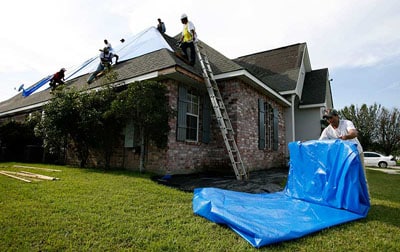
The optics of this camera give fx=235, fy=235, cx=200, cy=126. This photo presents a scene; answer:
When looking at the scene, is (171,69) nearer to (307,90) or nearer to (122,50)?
(122,50)

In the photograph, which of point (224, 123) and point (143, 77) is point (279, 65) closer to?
point (224, 123)

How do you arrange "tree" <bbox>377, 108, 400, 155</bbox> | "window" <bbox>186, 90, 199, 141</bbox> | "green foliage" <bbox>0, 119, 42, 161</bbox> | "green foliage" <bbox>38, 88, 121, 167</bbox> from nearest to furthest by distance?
"green foliage" <bbox>38, 88, 121, 167</bbox> → "window" <bbox>186, 90, 199, 141</bbox> → "green foliage" <bbox>0, 119, 42, 161</bbox> → "tree" <bbox>377, 108, 400, 155</bbox>

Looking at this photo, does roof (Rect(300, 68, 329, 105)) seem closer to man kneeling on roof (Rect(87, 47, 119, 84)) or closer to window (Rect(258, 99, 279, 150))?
window (Rect(258, 99, 279, 150))

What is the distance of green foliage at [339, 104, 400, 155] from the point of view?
26609 mm

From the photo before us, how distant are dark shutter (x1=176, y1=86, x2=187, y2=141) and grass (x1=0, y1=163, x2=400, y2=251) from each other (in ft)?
10.1

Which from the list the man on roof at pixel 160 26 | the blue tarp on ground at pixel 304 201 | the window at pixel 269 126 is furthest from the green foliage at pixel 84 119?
the window at pixel 269 126

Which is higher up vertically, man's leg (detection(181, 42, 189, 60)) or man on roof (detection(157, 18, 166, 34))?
man on roof (detection(157, 18, 166, 34))

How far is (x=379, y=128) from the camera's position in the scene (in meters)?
27.3

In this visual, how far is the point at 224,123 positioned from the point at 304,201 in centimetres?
338

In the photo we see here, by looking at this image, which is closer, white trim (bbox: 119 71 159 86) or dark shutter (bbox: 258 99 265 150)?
white trim (bbox: 119 71 159 86)

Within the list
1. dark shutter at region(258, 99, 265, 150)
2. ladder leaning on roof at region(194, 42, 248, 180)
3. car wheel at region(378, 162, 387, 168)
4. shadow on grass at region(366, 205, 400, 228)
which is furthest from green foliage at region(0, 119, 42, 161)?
car wheel at region(378, 162, 387, 168)

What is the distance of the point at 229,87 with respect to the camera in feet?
26.1

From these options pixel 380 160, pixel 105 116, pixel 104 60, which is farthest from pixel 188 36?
pixel 380 160

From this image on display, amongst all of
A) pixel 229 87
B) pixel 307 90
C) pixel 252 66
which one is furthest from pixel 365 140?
pixel 229 87
